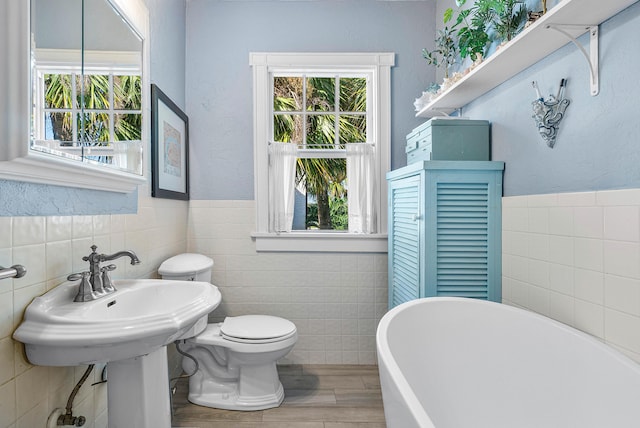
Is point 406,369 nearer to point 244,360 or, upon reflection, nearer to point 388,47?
point 244,360

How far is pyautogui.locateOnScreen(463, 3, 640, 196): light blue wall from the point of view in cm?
117

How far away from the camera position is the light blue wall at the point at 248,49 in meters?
2.68

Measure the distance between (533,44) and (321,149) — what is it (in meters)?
1.58

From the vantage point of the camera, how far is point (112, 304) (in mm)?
1339

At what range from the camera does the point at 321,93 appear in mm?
2824

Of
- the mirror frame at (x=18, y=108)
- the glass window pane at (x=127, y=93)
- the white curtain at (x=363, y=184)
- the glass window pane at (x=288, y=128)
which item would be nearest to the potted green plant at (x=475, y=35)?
the white curtain at (x=363, y=184)

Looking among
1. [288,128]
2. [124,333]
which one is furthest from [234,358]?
[288,128]

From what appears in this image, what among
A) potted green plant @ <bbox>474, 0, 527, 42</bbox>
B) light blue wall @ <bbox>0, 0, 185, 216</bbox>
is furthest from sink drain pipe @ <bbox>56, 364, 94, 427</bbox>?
potted green plant @ <bbox>474, 0, 527, 42</bbox>

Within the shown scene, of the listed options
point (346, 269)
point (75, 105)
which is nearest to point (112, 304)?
point (75, 105)

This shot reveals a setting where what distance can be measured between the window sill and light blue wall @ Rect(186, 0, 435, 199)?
39 cm

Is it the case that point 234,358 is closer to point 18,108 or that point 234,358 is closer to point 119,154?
point 119,154

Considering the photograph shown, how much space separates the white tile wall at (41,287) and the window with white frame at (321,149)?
1.13 metres

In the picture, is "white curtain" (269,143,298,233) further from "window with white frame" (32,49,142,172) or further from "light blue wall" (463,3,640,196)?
"light blue wall" (463,3,640,196)

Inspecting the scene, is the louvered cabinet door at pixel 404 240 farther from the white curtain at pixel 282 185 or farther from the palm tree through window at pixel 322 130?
the white curtain at pixel 282 185
